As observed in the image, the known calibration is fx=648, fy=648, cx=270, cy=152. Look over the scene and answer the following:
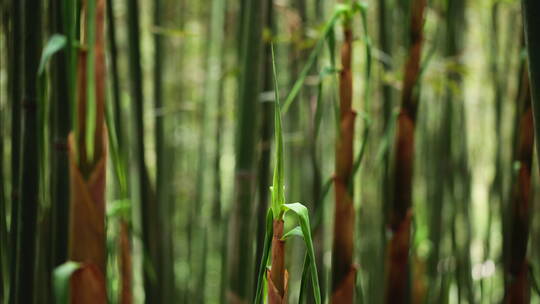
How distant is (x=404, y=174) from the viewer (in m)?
0.61

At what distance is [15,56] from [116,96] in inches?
3.9

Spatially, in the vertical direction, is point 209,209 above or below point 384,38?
below

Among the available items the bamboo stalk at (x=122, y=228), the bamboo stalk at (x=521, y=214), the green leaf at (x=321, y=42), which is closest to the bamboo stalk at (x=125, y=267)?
the bamboo stalk at (x=122, y=228)

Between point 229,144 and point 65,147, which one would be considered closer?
point 65,147

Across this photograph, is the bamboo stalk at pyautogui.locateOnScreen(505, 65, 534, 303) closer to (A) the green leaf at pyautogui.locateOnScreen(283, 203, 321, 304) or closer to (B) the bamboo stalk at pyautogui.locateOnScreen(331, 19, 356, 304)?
A: (B) the bamboo stalk at pyautogui.locateOnScreen(331, 19, 356, 304)

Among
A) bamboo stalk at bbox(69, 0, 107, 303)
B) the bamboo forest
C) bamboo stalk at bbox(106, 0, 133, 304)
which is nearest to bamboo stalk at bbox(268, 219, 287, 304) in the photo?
the bamboo forest

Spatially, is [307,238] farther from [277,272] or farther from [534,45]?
[534,45]

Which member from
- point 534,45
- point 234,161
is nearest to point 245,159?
point 234,161

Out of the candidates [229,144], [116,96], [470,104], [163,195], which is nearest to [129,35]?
[116,96]

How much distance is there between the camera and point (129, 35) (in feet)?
1.82

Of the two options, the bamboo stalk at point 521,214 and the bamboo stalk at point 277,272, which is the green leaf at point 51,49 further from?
the bamboo stalk at point 521,214

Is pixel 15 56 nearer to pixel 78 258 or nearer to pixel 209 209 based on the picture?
pixel 78 258

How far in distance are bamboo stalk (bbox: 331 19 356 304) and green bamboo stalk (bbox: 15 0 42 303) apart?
238mm

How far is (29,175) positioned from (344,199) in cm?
25
